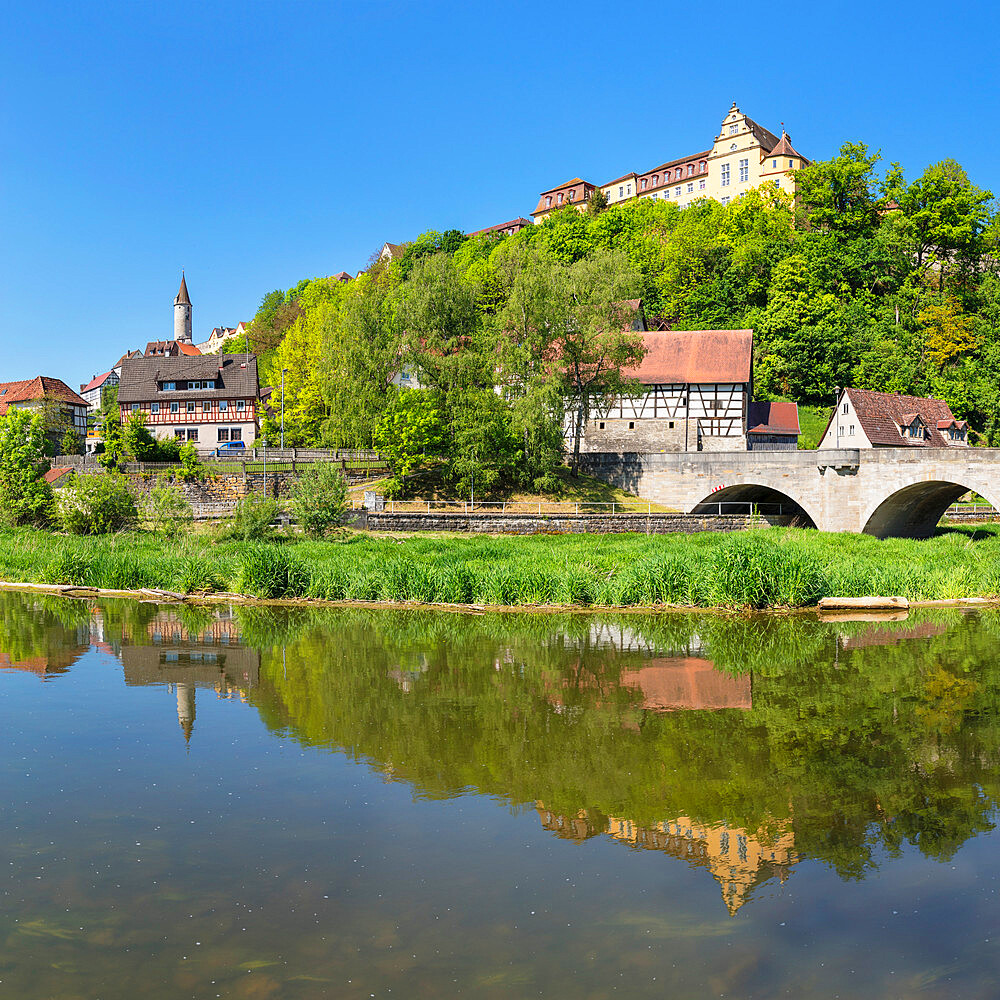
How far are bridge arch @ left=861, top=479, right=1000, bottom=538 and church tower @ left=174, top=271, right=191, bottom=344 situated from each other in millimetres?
123203

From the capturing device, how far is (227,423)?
6662 cm

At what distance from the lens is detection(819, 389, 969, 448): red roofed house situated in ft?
157

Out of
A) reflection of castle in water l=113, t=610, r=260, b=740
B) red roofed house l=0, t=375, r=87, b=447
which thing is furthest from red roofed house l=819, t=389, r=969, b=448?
red roofed house l=0, t=375, r=87, b=447

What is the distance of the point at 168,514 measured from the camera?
119 ft

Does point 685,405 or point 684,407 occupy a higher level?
point 685,405

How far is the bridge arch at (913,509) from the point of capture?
37.0 m

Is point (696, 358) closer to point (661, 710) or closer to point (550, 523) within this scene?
point (550, 523)

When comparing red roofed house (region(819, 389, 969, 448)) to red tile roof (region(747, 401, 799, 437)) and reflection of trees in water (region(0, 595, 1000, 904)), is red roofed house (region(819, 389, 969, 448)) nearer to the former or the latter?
red tile roof (region(747, 401, 799, 437))

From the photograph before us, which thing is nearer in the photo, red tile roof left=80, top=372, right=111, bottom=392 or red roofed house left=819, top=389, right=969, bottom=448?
red roofed house left=819, top=389, right=969, bottom=448

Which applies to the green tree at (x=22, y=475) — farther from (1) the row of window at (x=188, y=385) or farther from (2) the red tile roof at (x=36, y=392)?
(2) the red tile roof at (x=36, y=392)

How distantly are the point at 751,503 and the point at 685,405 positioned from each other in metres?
10.0

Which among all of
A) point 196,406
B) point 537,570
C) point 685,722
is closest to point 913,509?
point 537,570

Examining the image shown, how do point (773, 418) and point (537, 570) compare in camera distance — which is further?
point (773, 418)

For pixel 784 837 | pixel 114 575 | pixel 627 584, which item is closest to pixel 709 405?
pixel 627 584
